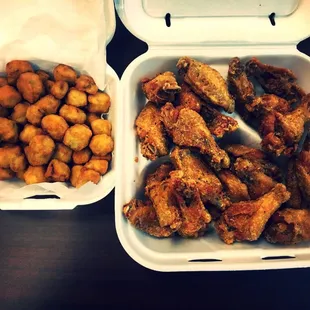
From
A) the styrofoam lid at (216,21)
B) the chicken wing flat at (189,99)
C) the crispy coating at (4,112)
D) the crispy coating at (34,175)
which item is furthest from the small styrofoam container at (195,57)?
the crispy coating at (4,112)

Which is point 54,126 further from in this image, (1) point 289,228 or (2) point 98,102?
(1) point 289,228

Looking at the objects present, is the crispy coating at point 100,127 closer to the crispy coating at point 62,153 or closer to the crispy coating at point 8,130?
the crispy coating at point 62,153

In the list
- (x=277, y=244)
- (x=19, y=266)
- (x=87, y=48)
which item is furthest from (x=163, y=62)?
(x=19, y=266)

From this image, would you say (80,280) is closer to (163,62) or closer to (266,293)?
(266,293)

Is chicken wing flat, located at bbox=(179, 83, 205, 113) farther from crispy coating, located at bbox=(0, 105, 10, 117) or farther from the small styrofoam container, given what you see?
crispy coating, located at bbox=(0, 105, 10, 117)

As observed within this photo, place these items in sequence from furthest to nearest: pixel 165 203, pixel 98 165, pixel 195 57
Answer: pixel 195 57 < pixel 98 165 < pixel 165 203

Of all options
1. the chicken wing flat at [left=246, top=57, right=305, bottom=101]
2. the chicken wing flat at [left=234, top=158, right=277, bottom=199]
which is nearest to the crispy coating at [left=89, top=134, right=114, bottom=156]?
the chicken wing flat at [left=234, top=158, right=277, bottom=199]

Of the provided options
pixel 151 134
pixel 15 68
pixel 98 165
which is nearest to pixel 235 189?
pixel 151 134
